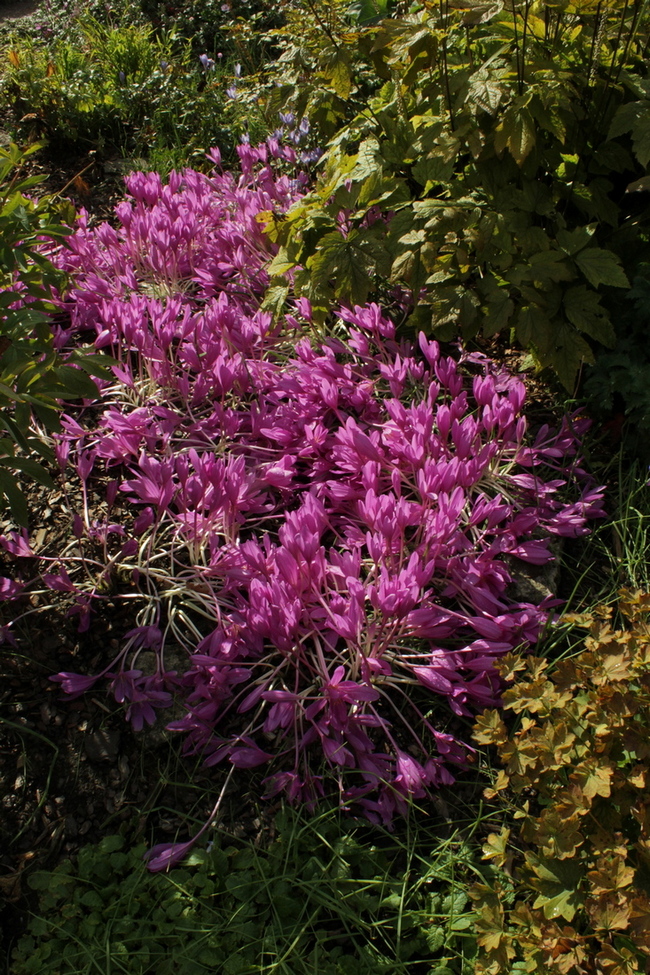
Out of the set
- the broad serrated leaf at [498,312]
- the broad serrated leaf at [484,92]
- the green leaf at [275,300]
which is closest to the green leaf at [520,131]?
the broad serrated leaf at [484,92]

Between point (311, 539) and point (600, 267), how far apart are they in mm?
1324

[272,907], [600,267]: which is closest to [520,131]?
[600,267]

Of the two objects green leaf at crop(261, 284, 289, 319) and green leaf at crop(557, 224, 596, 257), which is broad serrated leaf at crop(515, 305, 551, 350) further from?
green leaf at crop(261, 284, 289, 319)

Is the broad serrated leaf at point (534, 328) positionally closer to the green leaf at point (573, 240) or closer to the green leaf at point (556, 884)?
the green leaf at point (573, 240)

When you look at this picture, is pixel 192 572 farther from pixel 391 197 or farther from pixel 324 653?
pixel 391 197

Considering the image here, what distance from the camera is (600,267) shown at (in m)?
2.48

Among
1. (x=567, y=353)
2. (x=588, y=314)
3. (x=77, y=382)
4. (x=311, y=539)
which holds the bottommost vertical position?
(x=311, y=539)

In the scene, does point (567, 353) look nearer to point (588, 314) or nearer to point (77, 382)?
point (588, 314)

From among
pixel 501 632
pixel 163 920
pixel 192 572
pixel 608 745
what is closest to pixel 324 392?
pixel 192 572

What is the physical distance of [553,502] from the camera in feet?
8.58

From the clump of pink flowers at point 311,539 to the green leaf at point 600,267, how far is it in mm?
437

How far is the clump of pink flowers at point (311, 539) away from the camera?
6.88 feet

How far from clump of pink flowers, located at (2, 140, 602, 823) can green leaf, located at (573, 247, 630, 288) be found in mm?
437

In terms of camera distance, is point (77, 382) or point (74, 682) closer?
point (77, 382)
